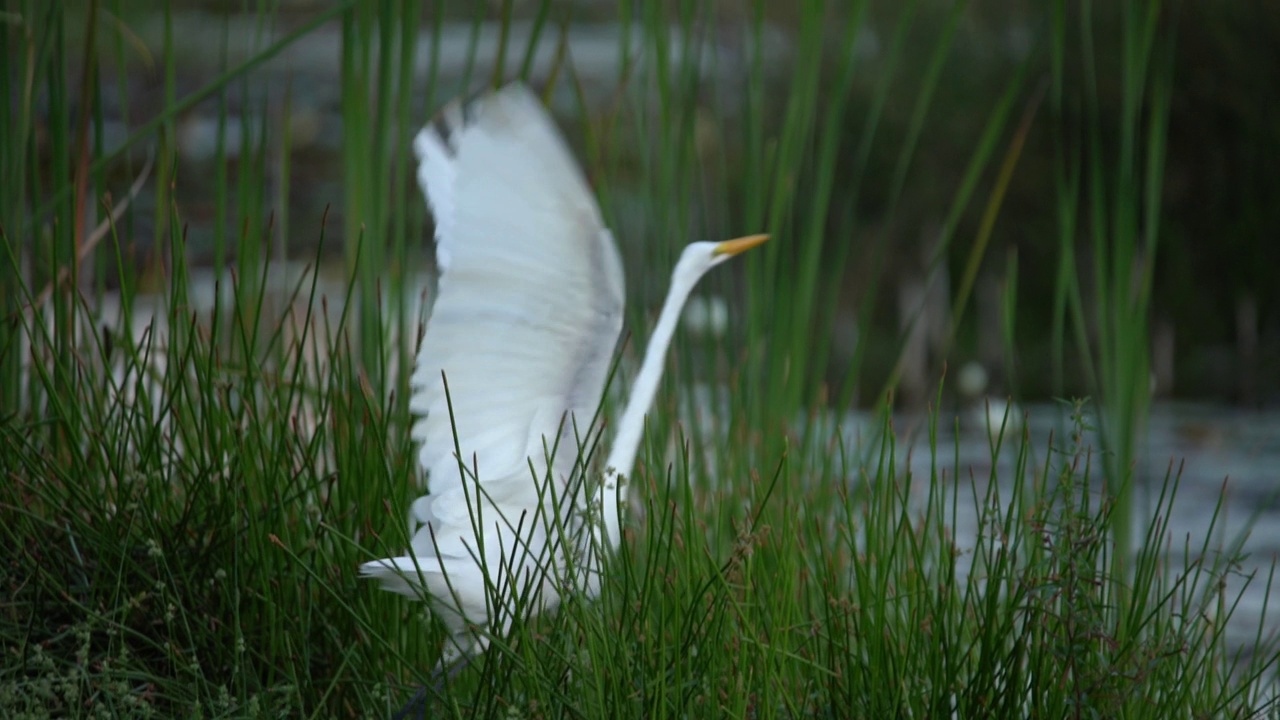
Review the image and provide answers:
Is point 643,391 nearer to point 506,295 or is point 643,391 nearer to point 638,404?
point 638,404

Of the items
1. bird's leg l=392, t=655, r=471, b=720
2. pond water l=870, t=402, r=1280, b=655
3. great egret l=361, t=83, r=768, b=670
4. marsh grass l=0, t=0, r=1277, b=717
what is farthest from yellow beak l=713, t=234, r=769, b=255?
pond water l=870, t=402, r=1280, b=655

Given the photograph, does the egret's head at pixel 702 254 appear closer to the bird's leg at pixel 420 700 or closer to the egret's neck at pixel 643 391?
the egret's neck at pixel 643 391

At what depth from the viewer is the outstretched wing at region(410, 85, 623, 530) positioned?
112cm

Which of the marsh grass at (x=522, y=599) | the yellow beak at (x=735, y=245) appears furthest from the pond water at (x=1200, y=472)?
the yellow beak at (x=735, y=245)

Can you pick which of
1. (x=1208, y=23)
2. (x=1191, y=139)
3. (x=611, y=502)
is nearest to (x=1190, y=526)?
(x=611, y=502)

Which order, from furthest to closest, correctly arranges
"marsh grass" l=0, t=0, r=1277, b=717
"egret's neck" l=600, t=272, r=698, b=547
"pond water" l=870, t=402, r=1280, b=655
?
"pond water" l=870, t=402, r=1280, b=655
"egret's neck" l=600, t=272, r=698, b=547
"marsh grass" l=0, t=0, r=1277, b=717

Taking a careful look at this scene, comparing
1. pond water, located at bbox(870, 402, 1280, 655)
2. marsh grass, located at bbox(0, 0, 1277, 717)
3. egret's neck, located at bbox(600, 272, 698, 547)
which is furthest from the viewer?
pond water, located at bbox(870, 402, 1280, 655)

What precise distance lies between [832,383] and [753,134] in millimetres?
6428

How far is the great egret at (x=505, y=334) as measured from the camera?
1.11 meters

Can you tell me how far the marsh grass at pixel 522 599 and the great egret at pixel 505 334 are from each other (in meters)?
0.05

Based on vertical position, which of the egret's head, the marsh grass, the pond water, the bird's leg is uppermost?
the egret's head

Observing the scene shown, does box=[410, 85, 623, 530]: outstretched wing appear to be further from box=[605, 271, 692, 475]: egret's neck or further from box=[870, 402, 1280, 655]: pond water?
box=[870, 402, 1280, 655]: pond water

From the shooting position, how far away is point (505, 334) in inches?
45.9

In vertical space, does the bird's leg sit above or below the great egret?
below
